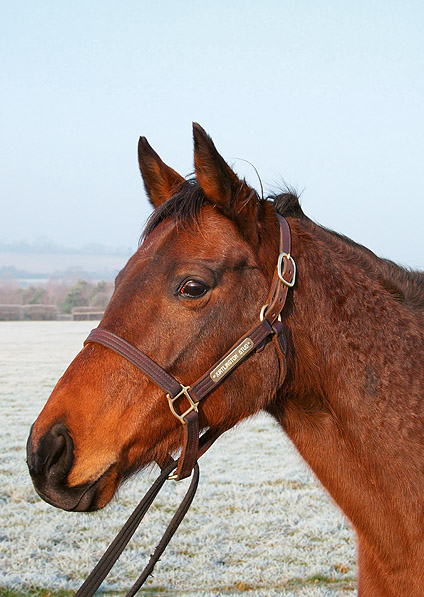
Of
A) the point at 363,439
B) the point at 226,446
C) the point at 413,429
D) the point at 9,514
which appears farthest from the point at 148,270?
the point at 226,446

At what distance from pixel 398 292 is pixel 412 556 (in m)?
→ 1.20

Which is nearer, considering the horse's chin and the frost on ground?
the horse's chin

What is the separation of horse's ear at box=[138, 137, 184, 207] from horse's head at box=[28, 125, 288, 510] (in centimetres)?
34

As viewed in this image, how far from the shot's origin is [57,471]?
2250 millimetres

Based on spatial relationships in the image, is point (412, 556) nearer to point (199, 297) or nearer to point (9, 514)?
point (199, 297)

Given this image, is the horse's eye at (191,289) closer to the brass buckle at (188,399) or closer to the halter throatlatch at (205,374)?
the halter throatlatch at (205,374)

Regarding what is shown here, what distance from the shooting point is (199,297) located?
8.07 feet

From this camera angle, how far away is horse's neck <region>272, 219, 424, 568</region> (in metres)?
2.48

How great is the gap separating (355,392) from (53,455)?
4.34ft

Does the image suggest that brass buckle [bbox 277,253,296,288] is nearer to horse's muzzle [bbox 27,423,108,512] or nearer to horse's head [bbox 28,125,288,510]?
horse's head [bbox 28,125,288,510]

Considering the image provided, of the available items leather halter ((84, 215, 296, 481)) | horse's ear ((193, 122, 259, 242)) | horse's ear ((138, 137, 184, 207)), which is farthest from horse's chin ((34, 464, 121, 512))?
horse's ear ((138, 137, 184, 207))

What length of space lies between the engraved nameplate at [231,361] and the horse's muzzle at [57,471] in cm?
62

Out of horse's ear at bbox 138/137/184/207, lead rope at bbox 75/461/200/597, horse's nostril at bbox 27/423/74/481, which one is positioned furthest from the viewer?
horse's ear at bbox 138/137/184/207

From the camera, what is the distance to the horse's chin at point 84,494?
2.26m
